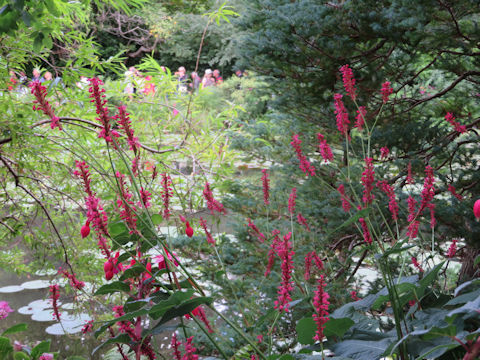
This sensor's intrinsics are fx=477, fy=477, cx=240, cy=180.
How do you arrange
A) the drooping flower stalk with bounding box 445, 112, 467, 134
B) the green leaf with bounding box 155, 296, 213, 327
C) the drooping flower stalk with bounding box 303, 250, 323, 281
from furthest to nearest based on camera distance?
the drooping flower stalk with bounding box 445, 112, 467, 134 < the drooping flower stalk with bounding box 303, 250, 323, 281 < the green leaf with bounding box 155, 296, 213, 327

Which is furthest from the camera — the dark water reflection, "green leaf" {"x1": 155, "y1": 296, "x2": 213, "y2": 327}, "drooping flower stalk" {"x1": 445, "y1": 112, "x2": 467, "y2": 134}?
the dark water reflection

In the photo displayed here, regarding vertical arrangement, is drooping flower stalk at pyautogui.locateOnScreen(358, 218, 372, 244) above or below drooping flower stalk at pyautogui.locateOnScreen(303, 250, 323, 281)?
above

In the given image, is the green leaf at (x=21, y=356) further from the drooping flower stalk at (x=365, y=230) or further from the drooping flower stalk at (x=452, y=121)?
the drooping flower stalk at (x=452, y=121)

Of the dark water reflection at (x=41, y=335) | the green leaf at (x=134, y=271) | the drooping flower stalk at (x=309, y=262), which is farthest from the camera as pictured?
the dark water reflection at (x=41, y=335)

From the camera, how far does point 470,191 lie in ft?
6.21

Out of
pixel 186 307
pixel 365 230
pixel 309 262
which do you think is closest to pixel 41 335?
pixel 309 262

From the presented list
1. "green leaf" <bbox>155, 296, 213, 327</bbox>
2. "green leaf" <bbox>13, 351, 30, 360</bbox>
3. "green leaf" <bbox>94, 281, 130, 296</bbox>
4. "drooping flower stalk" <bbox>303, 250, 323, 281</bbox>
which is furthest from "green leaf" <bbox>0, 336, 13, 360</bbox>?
"drooping flower stalk" <bbox>303, 250, 323, 281</bbox>

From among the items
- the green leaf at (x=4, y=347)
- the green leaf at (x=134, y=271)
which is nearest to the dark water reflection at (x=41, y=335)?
the green leaf at (x=4, y=347)

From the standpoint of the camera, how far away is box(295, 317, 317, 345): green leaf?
2.20 feet

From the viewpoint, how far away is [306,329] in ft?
2.27

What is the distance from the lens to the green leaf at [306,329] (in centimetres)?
67

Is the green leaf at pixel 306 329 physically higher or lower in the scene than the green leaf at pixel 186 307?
lower

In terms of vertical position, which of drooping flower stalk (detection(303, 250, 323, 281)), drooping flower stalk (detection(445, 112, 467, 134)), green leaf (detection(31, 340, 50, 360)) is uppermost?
drooping flower stalk (detection(445, 112, 467, 134))

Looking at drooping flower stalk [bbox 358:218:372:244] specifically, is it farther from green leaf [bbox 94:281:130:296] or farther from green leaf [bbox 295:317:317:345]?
green leaf [bbox 94:281:130:296]
